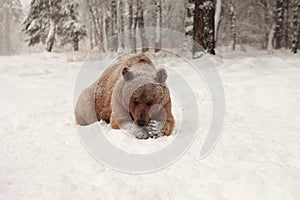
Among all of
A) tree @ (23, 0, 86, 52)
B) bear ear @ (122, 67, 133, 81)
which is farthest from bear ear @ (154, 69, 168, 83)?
tree @ (23, 0, 86, 52)

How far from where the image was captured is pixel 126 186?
246cm

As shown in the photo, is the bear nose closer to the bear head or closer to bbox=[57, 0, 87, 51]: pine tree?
the bear head

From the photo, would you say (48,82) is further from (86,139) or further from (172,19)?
(172,19)

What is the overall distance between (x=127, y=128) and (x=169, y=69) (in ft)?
15.8

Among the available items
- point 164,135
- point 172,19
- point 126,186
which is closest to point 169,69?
point 164,135

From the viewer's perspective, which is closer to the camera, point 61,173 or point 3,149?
point 61,173

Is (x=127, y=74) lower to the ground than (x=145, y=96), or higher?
higher

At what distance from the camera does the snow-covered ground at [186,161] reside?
7.65 feet

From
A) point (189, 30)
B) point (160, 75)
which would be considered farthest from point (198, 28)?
point (160, 75)

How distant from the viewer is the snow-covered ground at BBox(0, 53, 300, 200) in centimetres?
233

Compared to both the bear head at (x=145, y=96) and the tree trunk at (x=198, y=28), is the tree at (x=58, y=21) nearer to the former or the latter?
the tree trunk at (x=198, y=28)

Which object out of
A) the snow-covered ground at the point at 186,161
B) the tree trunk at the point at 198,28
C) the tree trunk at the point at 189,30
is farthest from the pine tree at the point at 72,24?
the snow-covered ground at the point at 186,161

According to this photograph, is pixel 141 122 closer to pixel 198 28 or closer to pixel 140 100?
pixel 140 100

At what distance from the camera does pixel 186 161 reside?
2.92m
